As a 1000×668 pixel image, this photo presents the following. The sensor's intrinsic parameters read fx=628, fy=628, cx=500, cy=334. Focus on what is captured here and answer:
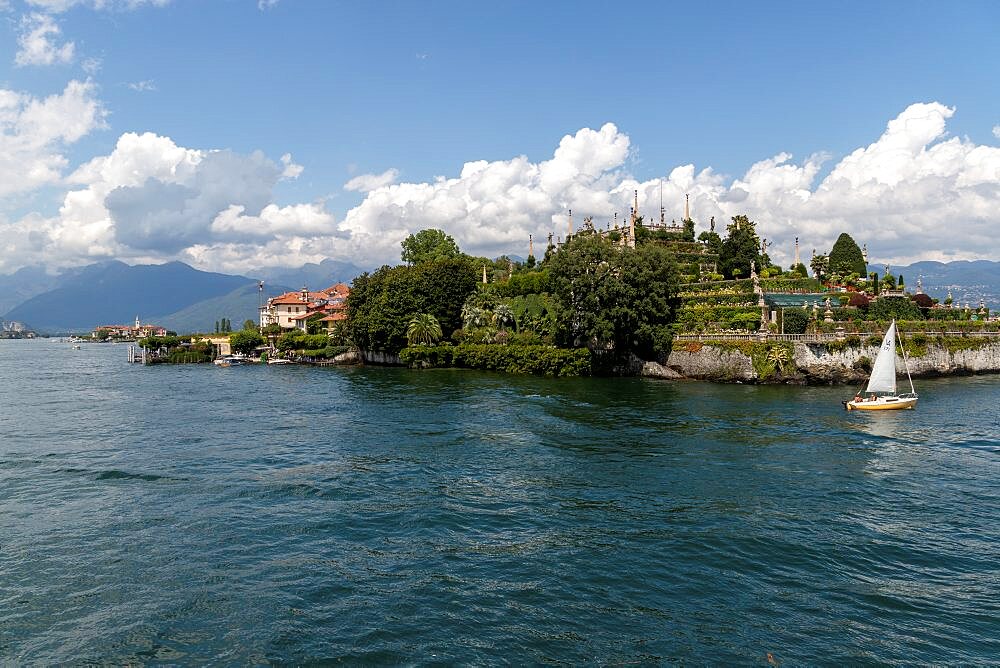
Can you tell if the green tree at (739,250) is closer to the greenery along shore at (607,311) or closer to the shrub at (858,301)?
the greenery along shore at (607,311)

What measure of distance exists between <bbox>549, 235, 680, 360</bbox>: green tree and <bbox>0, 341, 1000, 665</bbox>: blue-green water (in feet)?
84.8

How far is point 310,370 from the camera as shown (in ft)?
307

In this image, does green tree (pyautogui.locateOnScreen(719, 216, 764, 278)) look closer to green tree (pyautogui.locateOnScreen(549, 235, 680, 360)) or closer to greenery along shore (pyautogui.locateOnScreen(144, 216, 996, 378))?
greenery along shore (pyautogui.locateOnScreen(144, 216, 996, 378))

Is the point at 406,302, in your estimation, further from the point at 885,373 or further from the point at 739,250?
the point at 885,373

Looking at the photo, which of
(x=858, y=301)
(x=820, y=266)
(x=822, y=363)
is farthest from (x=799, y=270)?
(x=822, y=363)

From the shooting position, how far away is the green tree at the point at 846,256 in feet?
324

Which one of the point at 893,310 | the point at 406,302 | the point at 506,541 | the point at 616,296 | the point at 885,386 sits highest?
the point at 406,302

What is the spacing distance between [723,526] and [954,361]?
6252cm

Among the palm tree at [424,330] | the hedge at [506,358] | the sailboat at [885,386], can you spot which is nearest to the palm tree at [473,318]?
the palm tree at [424,330]

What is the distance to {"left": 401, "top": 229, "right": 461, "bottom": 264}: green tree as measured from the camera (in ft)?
459

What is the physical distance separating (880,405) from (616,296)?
94.3 feet

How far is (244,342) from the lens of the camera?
118000 mm

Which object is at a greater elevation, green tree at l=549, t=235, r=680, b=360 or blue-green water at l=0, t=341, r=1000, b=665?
green tree at l=549, t=235, r=680, b=360

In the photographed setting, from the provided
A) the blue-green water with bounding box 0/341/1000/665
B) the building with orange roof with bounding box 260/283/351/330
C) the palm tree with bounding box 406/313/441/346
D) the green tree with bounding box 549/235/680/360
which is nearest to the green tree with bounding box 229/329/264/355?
the building with orange roof with bounding box 260/283/351/330
